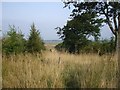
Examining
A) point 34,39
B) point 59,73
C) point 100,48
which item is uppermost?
point 34,39

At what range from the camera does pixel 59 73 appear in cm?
536

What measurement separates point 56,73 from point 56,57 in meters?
0.84

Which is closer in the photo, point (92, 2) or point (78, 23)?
point (92, 2)

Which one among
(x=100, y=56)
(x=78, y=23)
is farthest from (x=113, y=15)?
(x=100, y=56)

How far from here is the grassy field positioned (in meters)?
5.24

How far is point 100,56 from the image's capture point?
6.03 m

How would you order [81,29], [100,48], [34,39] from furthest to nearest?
[81,29]
[34,39]
[100,48]

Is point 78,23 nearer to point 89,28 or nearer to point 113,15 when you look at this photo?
point 89,28

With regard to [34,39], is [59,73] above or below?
below

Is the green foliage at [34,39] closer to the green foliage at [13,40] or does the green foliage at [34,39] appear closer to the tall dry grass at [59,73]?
the green foliage at [13,40]

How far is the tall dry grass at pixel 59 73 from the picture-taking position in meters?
5.24

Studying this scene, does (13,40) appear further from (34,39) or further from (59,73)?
(59,73)

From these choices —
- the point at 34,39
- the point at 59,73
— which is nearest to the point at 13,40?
the point at 34,39

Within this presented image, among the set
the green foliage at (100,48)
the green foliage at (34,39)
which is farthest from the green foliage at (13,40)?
the green foliage at (34,39)
